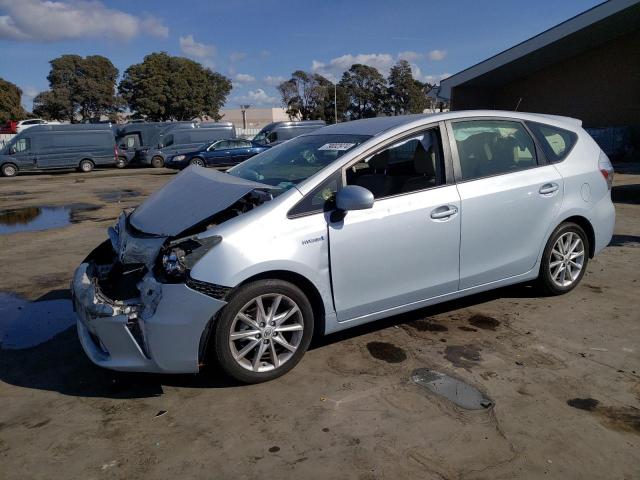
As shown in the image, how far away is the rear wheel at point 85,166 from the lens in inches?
1038

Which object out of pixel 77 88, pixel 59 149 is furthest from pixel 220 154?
pixel 77 88

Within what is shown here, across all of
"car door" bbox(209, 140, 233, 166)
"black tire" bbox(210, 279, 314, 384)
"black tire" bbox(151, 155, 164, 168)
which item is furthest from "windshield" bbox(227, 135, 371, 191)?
"black tire" bbox(151, 155, 164, 168)

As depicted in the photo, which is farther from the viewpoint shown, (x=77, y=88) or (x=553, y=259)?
(x=77, y=88)

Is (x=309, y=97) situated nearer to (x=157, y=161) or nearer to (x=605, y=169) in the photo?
(x=157, y=161)

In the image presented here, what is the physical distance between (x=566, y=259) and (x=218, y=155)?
20398 mm

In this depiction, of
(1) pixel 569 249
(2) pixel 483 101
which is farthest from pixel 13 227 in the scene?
(2) pixel 483 101

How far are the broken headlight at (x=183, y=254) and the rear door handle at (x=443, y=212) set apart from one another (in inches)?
63.5

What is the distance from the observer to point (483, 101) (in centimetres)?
3106

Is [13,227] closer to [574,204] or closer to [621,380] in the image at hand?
[574,204]

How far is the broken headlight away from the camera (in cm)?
325

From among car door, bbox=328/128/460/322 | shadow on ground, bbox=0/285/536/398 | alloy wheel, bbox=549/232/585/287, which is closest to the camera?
shadow on ground, bbox=0/285/536/398

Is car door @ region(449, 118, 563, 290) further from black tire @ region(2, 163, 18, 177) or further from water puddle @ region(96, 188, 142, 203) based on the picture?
black tire @ region(2, 163, 18, 177)

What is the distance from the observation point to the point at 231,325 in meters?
3.34

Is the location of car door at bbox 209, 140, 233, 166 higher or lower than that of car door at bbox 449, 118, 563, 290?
higher
